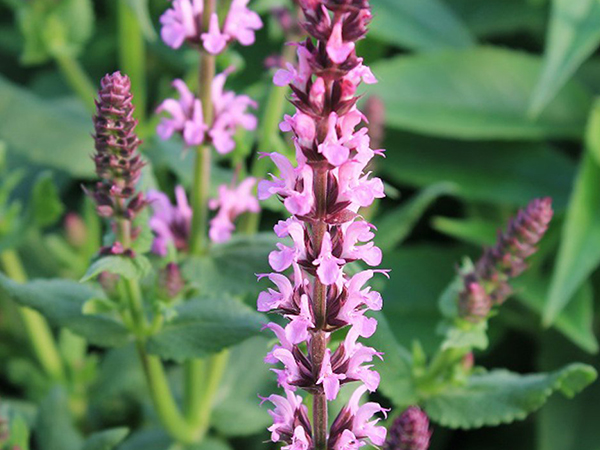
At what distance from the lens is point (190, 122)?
2.87 ft

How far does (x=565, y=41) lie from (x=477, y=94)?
26 centimetres

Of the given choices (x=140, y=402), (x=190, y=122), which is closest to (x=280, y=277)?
(x=190, y=122)

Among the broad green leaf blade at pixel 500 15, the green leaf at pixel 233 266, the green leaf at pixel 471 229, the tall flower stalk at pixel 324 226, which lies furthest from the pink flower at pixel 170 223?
the broad green leaf blade at pixel 500 15

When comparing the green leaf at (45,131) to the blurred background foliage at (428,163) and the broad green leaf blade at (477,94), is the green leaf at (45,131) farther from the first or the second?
the broad green leaf blade at (477,94)

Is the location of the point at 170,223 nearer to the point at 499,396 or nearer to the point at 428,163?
the point at 499,396

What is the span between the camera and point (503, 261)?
32.4 inches

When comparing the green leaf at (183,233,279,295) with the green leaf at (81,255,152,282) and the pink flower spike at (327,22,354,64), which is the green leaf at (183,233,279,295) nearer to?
the green leaf at (81,255,152,282)

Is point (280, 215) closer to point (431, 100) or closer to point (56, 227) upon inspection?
point (431, 100)

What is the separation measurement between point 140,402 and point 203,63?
24.0 inches

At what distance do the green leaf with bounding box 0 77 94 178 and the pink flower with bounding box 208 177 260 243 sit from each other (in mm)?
311

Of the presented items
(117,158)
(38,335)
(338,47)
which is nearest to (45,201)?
(38,335)

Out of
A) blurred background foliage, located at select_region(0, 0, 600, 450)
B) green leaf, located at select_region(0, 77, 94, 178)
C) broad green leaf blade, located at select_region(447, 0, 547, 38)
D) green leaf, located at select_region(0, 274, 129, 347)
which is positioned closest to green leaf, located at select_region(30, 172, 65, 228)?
blurred background foliage, located at select_region(0, 0, 600, 450)

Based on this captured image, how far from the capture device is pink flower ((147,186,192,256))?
95 cm

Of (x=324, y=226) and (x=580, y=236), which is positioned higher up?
(x=324, y=226)
